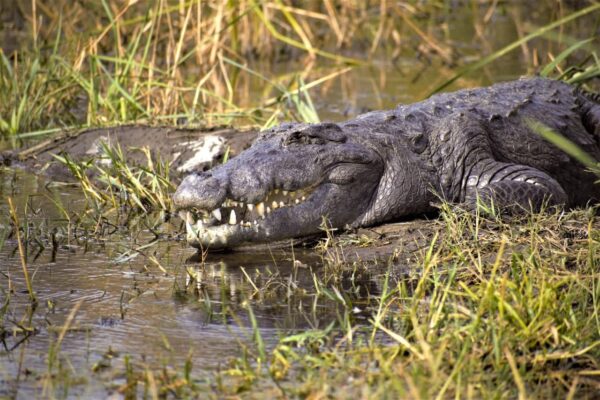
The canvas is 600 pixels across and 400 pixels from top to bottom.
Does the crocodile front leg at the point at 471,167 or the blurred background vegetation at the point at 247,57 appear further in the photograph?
the blurred background vegetation at the point at 247,57

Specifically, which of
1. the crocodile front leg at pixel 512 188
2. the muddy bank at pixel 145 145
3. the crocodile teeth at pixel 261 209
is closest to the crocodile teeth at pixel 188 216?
the crocodile teeth at pixel 261 209

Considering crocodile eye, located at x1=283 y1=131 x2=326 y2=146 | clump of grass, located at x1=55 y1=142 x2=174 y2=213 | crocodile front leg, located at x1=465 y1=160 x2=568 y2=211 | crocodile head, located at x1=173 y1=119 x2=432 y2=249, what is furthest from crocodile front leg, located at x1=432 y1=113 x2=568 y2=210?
clump of grass, located at x1=55 y1=142 x2=174 y2=213

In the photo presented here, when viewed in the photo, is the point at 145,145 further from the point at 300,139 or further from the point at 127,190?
the point at 300,139

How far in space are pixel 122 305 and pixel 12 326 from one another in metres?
0.54

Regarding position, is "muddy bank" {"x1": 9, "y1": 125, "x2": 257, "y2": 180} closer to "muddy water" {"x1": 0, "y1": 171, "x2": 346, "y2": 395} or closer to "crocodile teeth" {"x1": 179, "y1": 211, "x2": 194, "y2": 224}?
"muddy water" {"x1": 0, "y1": 171, "x2": 346, "y2": 395}

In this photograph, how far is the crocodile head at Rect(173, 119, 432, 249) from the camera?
568 cm

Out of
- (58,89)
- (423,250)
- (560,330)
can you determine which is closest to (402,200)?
(423,250)

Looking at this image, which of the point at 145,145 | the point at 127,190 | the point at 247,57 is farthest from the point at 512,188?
the point at 247,57

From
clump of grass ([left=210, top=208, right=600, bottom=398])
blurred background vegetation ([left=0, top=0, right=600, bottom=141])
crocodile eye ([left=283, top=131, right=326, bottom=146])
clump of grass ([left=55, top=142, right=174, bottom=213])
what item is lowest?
clump of grass ([left=210, top=208, right=600, bottom=398])

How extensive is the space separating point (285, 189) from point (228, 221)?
1.26 ft

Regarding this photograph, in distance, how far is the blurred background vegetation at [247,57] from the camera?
8.64m

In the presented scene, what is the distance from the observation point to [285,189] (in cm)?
591

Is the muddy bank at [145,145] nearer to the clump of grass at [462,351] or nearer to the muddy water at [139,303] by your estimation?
the muddy water at [139,303]

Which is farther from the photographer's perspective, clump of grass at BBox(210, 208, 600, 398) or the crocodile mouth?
the crocodile mouth
